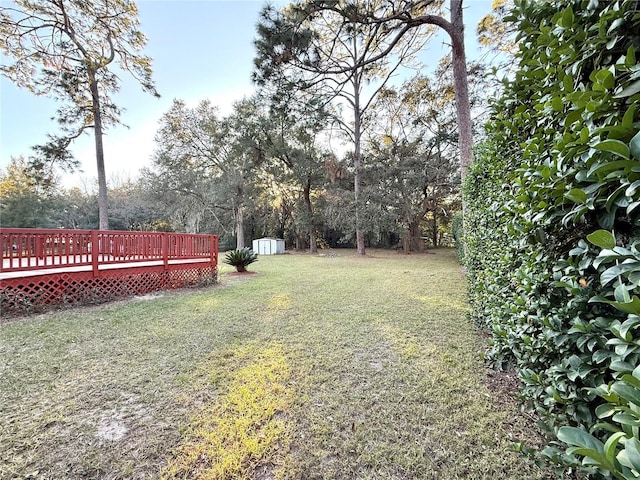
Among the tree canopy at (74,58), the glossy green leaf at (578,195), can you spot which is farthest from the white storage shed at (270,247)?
the glossy green leaf at (578,195)

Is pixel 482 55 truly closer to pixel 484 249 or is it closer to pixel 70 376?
pixel 484 249

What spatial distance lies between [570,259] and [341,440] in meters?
1.47

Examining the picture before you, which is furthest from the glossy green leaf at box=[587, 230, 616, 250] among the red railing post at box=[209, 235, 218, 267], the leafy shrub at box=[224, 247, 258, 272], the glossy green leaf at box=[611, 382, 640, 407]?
the leafy shrub at box=[224, 247, 258, 272]

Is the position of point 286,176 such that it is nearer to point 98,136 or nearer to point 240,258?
point 98,136

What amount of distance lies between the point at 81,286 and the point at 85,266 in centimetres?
35

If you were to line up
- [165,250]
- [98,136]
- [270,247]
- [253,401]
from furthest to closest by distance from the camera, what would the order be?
[270,247], [98,136], [165,250], [253,401]

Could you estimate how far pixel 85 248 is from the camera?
4555mm

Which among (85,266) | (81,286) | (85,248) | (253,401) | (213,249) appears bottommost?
(253,401)

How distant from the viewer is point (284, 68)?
6070 millimetres

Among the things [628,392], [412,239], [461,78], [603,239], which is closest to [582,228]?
[603,239]

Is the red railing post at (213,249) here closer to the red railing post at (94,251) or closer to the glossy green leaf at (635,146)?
the red railing post at (94,251)

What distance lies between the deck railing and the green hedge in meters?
5.90

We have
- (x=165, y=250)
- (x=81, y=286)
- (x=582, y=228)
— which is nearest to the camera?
(x=582, y=228)

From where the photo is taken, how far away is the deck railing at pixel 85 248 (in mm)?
3908
